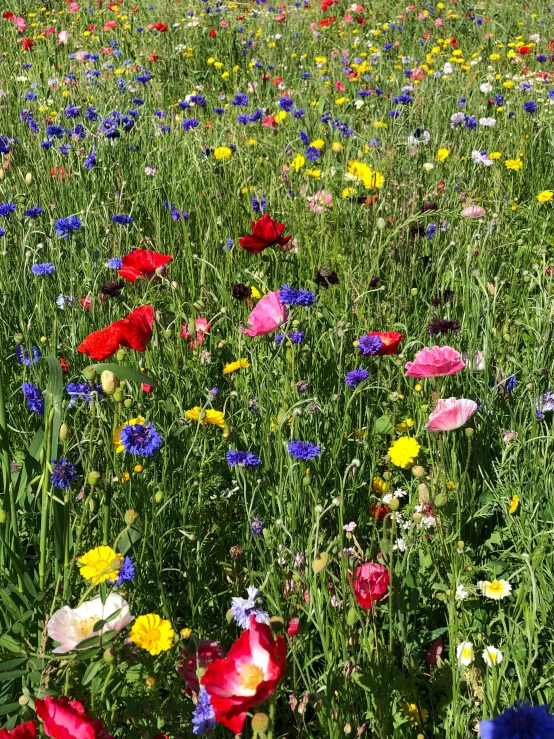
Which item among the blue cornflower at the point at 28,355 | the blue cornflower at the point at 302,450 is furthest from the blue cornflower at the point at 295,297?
the blue cornflower at the point at 28,355

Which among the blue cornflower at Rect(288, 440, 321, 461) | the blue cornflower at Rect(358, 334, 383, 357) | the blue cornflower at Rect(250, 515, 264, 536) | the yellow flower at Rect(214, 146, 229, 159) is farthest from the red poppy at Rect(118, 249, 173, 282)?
the yellow flower at Rect(214, 146, 229, 159)

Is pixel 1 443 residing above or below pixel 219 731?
above

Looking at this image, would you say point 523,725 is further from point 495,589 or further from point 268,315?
point 268,315

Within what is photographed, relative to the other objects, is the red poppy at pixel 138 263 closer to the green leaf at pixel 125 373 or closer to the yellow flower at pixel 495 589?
the green leaf at pixel 125 373

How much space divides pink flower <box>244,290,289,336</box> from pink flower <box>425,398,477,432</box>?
1.39 feet

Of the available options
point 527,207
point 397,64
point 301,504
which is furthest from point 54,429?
point 397,64

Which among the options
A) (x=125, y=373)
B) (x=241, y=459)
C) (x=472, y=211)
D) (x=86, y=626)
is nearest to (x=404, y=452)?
(x=241, y=459)

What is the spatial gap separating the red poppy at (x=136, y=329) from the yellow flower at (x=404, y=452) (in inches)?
24.6

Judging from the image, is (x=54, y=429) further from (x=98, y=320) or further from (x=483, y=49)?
(x=483, y=49)

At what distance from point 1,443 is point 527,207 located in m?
2.62

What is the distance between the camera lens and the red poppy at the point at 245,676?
829 millimetres

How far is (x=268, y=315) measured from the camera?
1.72 meters

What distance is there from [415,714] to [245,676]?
1.59 feet

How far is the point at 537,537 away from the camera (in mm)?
1478
